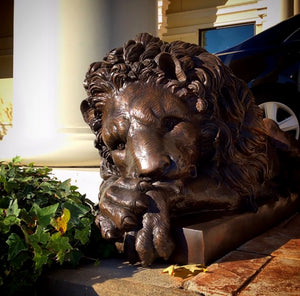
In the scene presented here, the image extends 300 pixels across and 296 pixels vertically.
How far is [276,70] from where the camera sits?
209 inches

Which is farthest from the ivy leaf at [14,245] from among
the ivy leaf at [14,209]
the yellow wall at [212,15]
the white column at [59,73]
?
the yellow wall at [212,15]

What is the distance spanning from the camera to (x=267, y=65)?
540 centimetres

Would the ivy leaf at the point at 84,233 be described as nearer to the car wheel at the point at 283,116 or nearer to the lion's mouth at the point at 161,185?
the lion's mouth at the point at 161,185

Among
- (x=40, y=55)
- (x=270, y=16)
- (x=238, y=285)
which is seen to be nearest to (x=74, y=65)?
(x=40, y=55)

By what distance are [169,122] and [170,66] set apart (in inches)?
10.8

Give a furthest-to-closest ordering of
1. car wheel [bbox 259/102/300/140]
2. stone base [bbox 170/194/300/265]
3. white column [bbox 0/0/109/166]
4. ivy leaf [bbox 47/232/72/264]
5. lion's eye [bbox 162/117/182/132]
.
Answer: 1. car wheel [bbox 259/102/300/140]
2. white column [bbox 0/0/109/166]
3. lion's eye [bbox 162/117/182/132]
4. stone base [bbox 170/194/300/265]
5. ivy leaf [bbox 47/232/72/264]

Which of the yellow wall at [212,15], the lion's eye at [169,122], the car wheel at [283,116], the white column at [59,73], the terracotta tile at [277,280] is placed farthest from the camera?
the yellow wall at [212,15]

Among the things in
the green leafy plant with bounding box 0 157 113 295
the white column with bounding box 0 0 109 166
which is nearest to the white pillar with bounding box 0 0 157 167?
the white column with bounding box 0 0 109 166

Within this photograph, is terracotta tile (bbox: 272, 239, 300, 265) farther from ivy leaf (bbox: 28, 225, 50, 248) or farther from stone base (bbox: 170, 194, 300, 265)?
ivy leaf (bbox: 28, 225, 50, 248)

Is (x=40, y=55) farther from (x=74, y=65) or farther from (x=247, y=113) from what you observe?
(x=247, y=113)

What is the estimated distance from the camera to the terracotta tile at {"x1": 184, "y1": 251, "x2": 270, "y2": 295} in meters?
1.36

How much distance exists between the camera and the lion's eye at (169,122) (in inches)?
69.2

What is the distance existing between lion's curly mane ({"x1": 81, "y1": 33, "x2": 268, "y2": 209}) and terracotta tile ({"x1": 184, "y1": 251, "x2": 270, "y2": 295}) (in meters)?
0.38

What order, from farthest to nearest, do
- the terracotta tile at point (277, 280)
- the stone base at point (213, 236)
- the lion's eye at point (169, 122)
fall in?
the lion's eye at point (169, 122)
the stone base at point (213, 236)
the terracotta tile at point (277, 280)
